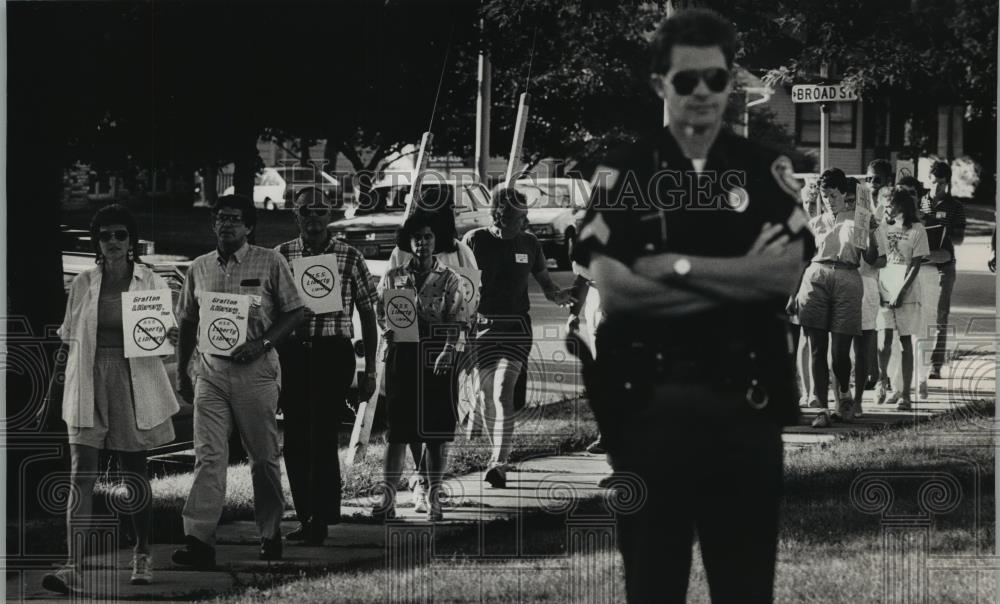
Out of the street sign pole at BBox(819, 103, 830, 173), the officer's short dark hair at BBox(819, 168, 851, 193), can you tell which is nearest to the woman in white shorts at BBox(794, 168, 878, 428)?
the officer's short dark hair at BBox(819, 168, 851, 193)

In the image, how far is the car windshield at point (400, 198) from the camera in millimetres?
8758

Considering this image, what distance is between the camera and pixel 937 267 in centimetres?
1186

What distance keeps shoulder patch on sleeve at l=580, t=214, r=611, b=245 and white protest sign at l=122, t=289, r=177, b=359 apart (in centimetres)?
309

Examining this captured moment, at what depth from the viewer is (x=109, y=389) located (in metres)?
7.11

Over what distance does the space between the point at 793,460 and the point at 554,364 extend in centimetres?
549

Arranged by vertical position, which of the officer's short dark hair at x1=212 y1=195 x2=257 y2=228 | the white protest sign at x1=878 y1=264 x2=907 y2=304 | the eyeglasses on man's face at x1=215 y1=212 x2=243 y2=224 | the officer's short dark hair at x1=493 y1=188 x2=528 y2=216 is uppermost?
the officer's short dark hair at x1=493 y1=188 x2=528 y2=216

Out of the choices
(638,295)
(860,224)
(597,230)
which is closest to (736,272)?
(638,295)

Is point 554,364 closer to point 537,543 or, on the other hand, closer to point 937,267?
point 937,267

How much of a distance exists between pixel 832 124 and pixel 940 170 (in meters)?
0.98

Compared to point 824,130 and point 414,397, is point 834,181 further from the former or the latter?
point 414,397

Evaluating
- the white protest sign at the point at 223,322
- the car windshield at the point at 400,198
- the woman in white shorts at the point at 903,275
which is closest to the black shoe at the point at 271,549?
the white protest sign at the point at 223,322

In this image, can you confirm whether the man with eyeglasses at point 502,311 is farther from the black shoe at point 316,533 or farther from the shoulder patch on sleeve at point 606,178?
the shoulder patch on sleeve at point 606,178

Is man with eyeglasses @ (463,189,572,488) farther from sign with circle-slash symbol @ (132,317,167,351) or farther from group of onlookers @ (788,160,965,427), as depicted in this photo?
sign with circle-slash symbol @ (132,317,167,351)

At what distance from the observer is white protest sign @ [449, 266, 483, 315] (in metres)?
8.69
